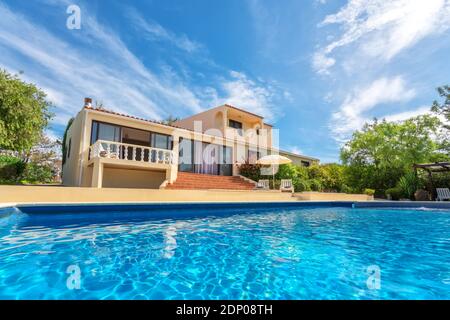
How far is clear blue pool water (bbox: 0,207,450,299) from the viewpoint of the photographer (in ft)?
8.03

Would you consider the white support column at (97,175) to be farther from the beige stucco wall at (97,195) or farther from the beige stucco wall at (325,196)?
the beige stucco wall at (325,196)

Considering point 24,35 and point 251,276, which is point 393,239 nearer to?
point 251,276

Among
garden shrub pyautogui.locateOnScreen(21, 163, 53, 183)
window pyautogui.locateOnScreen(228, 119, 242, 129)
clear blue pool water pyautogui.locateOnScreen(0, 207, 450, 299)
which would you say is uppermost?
window pyautogui.locateOnScreen(228, 119, 242, 129)

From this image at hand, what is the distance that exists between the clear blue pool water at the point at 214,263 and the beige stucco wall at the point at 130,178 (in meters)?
6.44

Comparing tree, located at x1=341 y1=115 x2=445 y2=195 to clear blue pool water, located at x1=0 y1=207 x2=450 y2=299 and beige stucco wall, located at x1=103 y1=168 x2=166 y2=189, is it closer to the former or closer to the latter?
clear blue pool water, located at x1=0 y1=207 x2=450 y2=299

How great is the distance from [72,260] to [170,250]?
1429 millimetres

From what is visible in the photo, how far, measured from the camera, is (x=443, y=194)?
1614 centimetres

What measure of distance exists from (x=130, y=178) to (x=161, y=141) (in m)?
3.00

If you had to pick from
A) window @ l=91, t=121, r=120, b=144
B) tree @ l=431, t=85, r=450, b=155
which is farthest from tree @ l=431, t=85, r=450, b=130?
window @ l=91, t=121, r=120, b=144

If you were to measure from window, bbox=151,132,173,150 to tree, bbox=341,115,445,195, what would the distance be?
683 inches

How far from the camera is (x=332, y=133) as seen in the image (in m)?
27.7

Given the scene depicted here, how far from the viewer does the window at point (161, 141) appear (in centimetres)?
1416

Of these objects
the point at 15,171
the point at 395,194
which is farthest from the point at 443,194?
the point at 15,171
